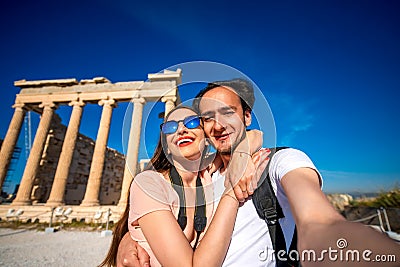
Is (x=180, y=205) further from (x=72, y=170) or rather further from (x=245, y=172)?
(x=72, y=170)

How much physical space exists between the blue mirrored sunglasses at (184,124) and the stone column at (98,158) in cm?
1612

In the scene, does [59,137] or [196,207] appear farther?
[59,137]

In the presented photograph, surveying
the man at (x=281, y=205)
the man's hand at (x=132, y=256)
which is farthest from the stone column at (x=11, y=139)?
the man at (x=281, y=205)

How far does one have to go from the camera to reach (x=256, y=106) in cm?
136

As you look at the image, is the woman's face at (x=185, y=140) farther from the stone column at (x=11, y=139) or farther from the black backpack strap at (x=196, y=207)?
the stone column at (x=11, y=139)

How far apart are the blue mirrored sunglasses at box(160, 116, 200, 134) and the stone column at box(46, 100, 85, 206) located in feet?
57.7

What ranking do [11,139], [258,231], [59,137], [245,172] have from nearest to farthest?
1. [245,172]
2. [258,231]
3. [11,139]
4. [59,137]

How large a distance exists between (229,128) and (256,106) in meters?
0.27

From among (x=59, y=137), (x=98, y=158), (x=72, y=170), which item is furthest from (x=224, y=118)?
(x=59, y=137)

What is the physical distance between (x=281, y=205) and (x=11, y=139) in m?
23.0

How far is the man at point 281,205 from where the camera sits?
67 cm

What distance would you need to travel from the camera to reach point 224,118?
1561mm

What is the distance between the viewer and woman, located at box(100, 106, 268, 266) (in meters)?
1.18

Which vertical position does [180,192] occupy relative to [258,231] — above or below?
above
